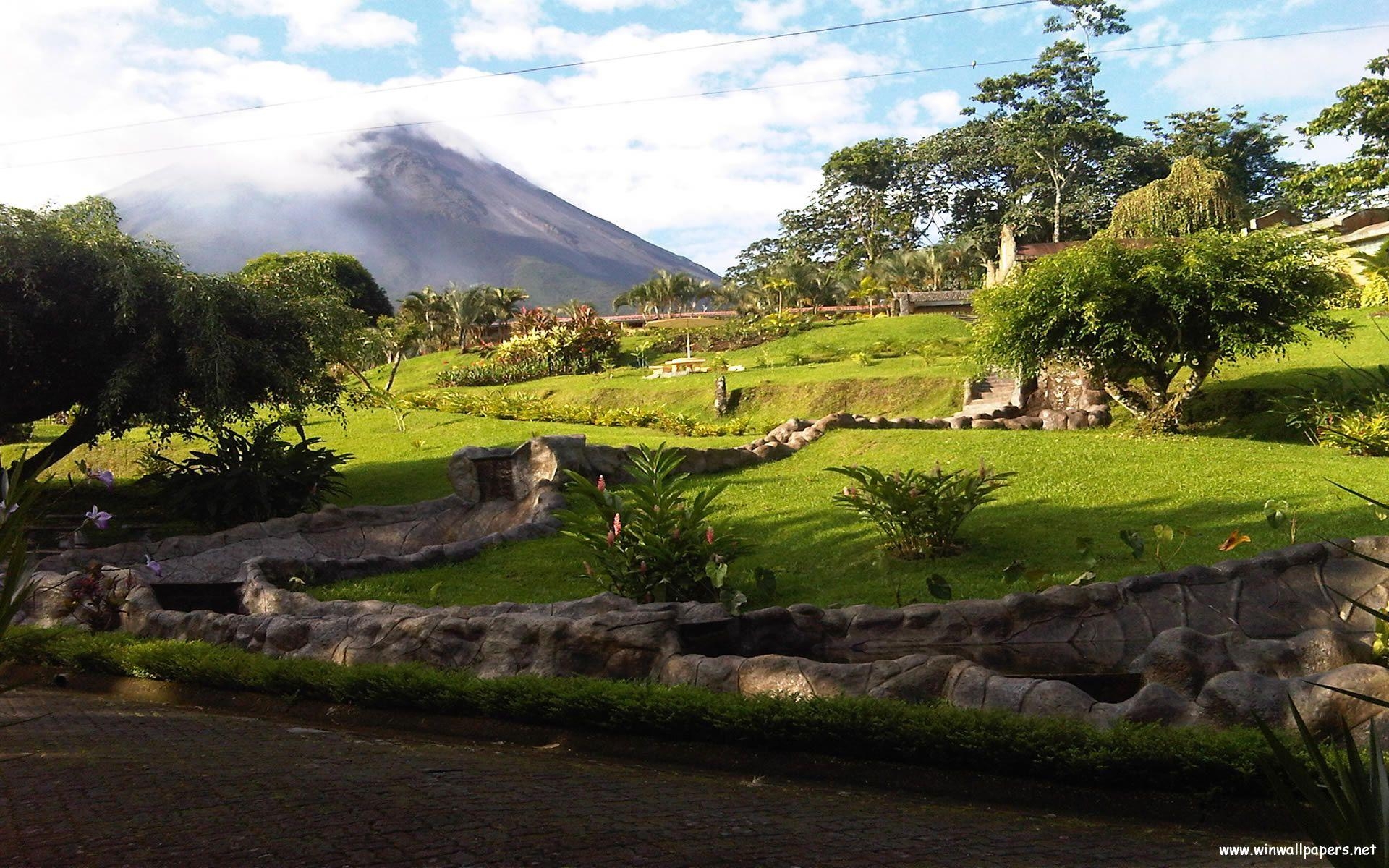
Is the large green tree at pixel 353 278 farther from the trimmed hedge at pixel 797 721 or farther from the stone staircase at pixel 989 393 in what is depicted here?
the trimmed hedge at pixel 797 721

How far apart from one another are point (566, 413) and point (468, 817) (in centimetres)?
1966

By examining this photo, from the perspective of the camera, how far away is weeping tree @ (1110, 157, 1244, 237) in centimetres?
3234

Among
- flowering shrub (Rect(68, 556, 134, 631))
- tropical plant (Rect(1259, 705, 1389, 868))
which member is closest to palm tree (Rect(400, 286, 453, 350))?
flowering shrub (Rect(68, 556, 134, 631))

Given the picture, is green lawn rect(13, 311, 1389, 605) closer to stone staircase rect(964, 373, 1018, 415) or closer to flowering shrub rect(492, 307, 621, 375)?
stone staircase rect(964, 373, 1018, 415)

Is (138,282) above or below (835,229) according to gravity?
below

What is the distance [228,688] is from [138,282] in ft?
30.2

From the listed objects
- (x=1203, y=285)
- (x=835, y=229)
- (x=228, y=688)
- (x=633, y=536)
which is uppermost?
(x=835, y=229)

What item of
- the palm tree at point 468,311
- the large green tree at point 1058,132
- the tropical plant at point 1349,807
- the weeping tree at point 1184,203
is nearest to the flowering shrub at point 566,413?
the palm tree at point 468,311

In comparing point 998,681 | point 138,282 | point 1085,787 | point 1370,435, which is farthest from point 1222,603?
point 138,282

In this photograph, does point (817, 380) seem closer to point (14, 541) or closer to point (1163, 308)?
point (1163, 308)

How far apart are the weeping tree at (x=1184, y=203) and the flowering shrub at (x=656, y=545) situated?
26299 mm

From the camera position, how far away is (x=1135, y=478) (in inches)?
492

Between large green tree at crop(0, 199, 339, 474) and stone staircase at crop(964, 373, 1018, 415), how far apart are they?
37.9 feet

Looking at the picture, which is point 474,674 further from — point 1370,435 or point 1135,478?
point 1370,435
